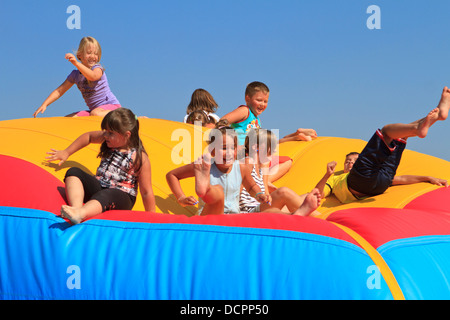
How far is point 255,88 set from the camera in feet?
11.7

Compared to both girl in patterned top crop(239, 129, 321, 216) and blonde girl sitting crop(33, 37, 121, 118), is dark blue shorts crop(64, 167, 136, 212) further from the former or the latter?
blonde girl sitting crop(33, 37, 121, 118)

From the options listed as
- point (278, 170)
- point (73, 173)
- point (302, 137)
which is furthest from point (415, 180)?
point (73, 173)

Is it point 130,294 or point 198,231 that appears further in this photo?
point 198,231

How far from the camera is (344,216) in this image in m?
2.10

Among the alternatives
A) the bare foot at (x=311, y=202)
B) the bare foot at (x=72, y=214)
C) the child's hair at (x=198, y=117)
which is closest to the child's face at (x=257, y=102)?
the child's hair at (x=198, y=117)

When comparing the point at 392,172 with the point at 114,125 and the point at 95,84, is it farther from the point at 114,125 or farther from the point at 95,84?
the point at 95,84

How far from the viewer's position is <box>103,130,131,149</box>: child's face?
2375 millimetres

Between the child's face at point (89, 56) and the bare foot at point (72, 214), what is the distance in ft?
7.52

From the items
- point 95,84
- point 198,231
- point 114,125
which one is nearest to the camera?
point 198,231

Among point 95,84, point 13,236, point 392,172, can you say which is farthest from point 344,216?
point 95,84

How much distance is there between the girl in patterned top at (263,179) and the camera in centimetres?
249

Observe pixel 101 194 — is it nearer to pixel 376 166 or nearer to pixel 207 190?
pixel 207 190

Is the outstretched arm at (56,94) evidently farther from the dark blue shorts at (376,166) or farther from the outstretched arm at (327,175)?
the dark blue shorts at (376,166)
